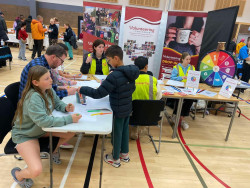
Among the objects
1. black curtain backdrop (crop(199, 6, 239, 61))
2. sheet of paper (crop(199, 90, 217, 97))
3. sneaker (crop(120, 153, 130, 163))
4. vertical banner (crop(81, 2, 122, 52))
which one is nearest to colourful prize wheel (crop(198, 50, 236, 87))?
sheet of paper (crop(199, 90, 217, 97))

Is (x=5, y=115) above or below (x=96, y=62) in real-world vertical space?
below

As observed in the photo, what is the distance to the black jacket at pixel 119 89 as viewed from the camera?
1.93 metres

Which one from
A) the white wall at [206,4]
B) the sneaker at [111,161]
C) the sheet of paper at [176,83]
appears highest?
the white wall at [206,4]

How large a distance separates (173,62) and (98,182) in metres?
3.89

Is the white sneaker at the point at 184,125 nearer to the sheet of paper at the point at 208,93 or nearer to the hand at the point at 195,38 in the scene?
the sheet of paper at the point at 208,93

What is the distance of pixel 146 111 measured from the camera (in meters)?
2.43

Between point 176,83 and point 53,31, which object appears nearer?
point 176,83

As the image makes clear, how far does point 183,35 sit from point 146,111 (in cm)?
325

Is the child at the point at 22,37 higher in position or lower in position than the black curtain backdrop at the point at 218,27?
lower

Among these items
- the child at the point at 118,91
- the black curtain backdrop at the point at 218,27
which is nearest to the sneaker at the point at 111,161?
the child at the point at 118,91

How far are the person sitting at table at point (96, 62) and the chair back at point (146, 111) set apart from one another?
1.31 meters

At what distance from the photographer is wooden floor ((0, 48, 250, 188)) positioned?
84.0 inches

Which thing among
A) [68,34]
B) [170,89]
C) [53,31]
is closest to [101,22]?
[170,89]

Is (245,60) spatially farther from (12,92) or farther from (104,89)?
(12,92)
